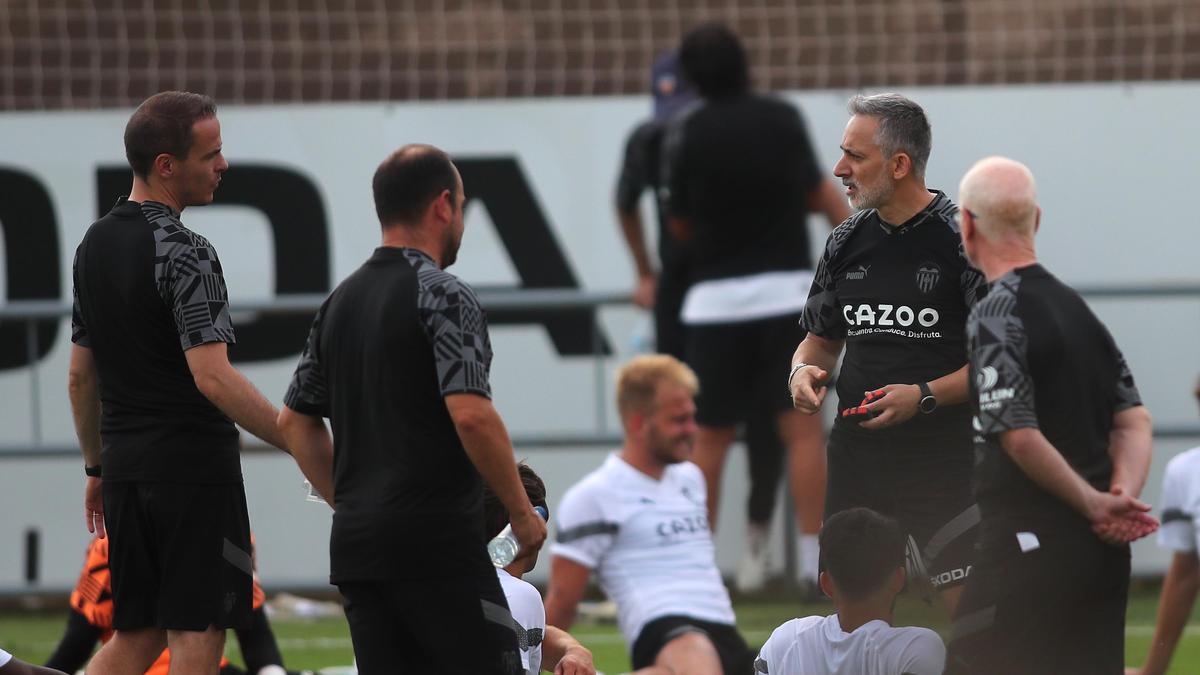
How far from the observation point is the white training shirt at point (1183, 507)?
632 centimetres

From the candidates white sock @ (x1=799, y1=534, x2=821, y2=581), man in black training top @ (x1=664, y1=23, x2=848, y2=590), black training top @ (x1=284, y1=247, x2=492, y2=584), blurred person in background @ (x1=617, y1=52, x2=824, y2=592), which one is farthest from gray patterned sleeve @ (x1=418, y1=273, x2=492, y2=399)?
blurred person in background @ (x1=617, y1=52, x2=824, y2=592)

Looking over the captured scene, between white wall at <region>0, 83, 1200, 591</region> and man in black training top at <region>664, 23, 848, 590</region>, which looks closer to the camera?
man in black training top at <region>664, 23, 848, 590</region>

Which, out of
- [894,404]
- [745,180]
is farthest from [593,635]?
[894,404]

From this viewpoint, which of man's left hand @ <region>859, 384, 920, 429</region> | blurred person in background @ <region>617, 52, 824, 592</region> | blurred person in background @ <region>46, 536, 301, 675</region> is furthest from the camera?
blurred person in background @ <region>617, 52, 824, 592</region>

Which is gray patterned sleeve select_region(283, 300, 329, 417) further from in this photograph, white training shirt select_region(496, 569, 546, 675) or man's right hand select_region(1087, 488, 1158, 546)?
man's right hand select_region(1087, 488, 1158, 546)

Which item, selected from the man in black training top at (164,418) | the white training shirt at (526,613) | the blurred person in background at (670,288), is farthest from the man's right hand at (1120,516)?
the blurred person in background at (670,288)

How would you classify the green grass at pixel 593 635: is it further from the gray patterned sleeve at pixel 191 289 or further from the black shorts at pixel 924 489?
the gray patterned sleeve at pixel 191 289

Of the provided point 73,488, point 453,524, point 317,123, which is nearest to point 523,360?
point 317,123

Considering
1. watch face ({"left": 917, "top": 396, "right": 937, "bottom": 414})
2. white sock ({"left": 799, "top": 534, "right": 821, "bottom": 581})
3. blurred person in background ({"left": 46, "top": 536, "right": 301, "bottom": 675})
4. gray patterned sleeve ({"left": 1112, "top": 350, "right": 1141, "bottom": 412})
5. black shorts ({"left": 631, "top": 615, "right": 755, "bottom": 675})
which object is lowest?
white sock ({"left": 799, "top": 534, "right": 821, "bottom": 581})

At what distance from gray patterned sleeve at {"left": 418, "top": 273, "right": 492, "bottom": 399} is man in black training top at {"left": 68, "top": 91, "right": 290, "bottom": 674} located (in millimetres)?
786

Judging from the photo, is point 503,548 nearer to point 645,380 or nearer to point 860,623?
point 860,623

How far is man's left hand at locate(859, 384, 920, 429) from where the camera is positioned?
462cm

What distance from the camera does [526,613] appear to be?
4.59 m

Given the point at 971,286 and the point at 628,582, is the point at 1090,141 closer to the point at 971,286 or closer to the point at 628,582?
the point at 628,582
